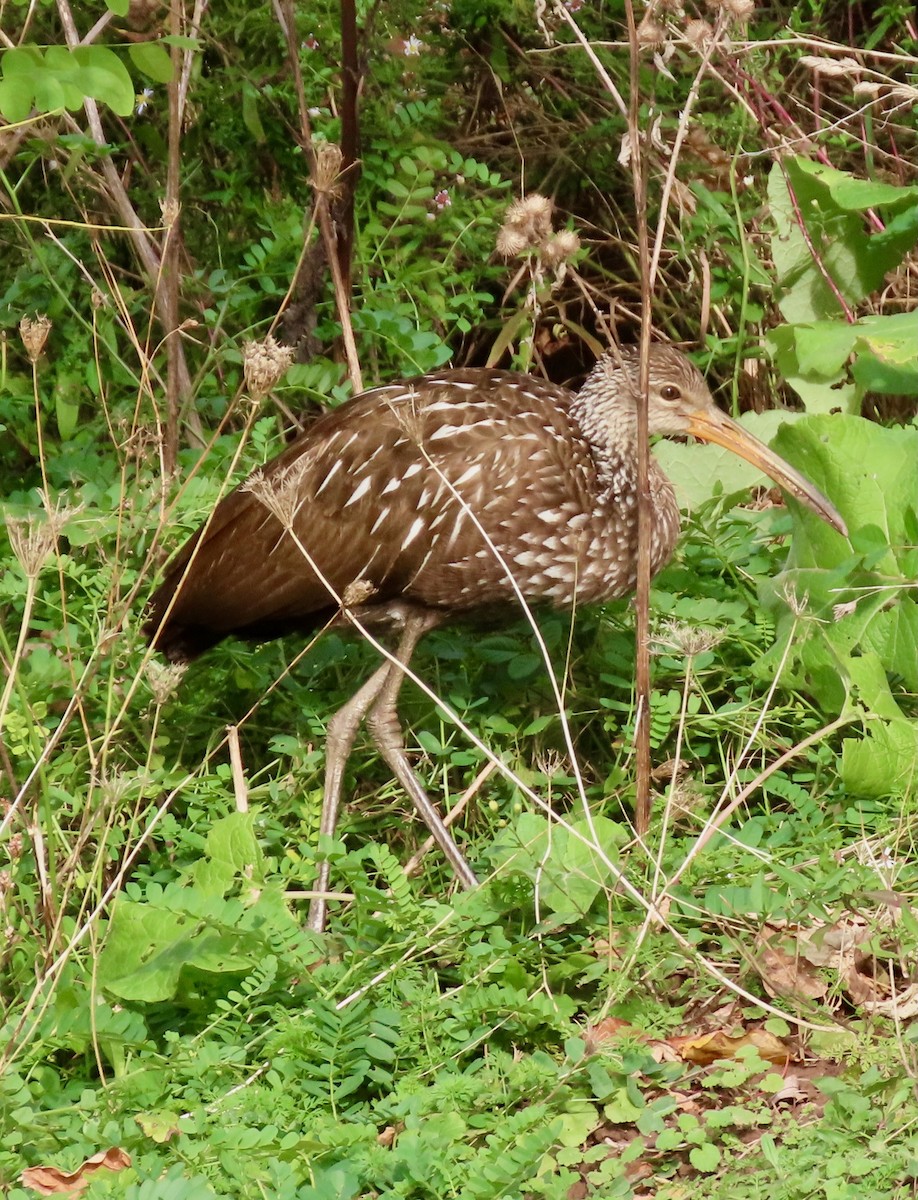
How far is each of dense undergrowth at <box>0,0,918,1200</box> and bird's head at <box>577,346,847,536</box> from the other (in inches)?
5.4

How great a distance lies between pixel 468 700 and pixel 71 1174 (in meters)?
1.72

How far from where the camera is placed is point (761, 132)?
17.9 ft

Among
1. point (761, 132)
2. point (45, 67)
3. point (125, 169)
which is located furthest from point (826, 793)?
point (125, 169)

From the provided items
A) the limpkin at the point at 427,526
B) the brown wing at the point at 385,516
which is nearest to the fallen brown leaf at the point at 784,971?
the limpkin at the point at 427,526

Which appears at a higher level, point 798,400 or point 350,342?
point 350,342

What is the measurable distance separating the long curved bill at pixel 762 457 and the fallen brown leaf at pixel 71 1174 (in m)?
2.17

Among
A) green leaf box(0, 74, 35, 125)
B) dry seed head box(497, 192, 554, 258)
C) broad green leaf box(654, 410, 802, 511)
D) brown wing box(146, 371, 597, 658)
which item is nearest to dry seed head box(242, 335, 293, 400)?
green leaf box(0, 74, 35, 125)

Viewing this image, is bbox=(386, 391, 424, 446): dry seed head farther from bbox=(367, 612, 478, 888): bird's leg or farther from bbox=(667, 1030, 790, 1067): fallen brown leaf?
bbox=(667, 1030, 790, 1067): fallen brown leaf

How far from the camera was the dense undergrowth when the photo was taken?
2.86 meters

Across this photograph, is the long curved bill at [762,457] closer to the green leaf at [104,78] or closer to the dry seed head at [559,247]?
the dry seed head at [559,247]

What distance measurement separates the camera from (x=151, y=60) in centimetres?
315

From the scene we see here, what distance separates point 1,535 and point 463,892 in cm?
198

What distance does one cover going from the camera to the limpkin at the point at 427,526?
384 centimetres

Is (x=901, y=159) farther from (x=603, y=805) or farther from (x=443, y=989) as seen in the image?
(x=443, y=989)
